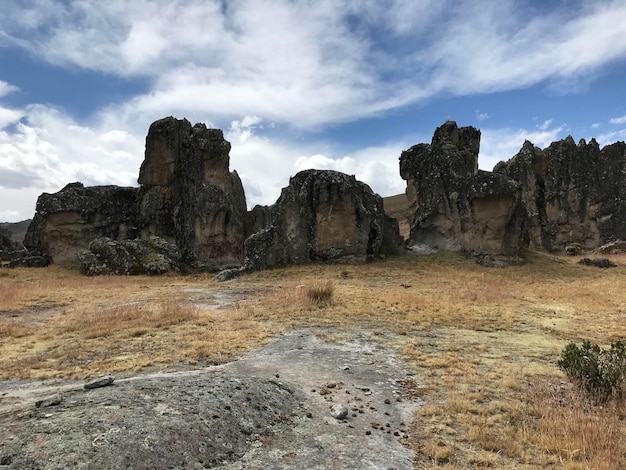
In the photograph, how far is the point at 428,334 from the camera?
44.3ft

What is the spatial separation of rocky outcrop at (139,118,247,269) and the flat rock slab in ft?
107

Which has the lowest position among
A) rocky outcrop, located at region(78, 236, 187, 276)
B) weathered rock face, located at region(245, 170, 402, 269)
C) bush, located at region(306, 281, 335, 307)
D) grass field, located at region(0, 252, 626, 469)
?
grass field, located at region(0, 252, 626, 469)

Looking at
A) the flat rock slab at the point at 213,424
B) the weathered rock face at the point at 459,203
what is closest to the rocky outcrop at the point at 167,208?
the weathered rock face at the point at 459,203

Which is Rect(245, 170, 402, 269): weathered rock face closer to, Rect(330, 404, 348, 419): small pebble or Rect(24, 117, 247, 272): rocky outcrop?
Rect(24, 117, 247, 272): rocky outcrop

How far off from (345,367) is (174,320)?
687 cm

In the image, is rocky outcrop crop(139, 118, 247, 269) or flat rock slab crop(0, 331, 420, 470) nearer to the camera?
flat rock slab crop(0, 331, 420, 470)

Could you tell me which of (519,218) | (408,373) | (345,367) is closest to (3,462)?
(345,367)

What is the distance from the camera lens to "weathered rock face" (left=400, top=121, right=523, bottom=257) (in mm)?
32844

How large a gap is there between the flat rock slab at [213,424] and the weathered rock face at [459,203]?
1048 inches

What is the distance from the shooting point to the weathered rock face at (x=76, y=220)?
40406mm

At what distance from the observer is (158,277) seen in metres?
33.8

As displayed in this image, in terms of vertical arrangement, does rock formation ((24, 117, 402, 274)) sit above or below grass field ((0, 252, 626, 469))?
above

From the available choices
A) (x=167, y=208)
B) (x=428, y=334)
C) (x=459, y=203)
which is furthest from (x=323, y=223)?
(x=428, y=334)

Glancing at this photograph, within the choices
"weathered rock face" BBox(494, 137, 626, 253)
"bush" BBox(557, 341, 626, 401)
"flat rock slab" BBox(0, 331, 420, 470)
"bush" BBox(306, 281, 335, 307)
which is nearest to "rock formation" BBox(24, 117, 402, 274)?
"bush" BBox(306, 281, 335, 307)
